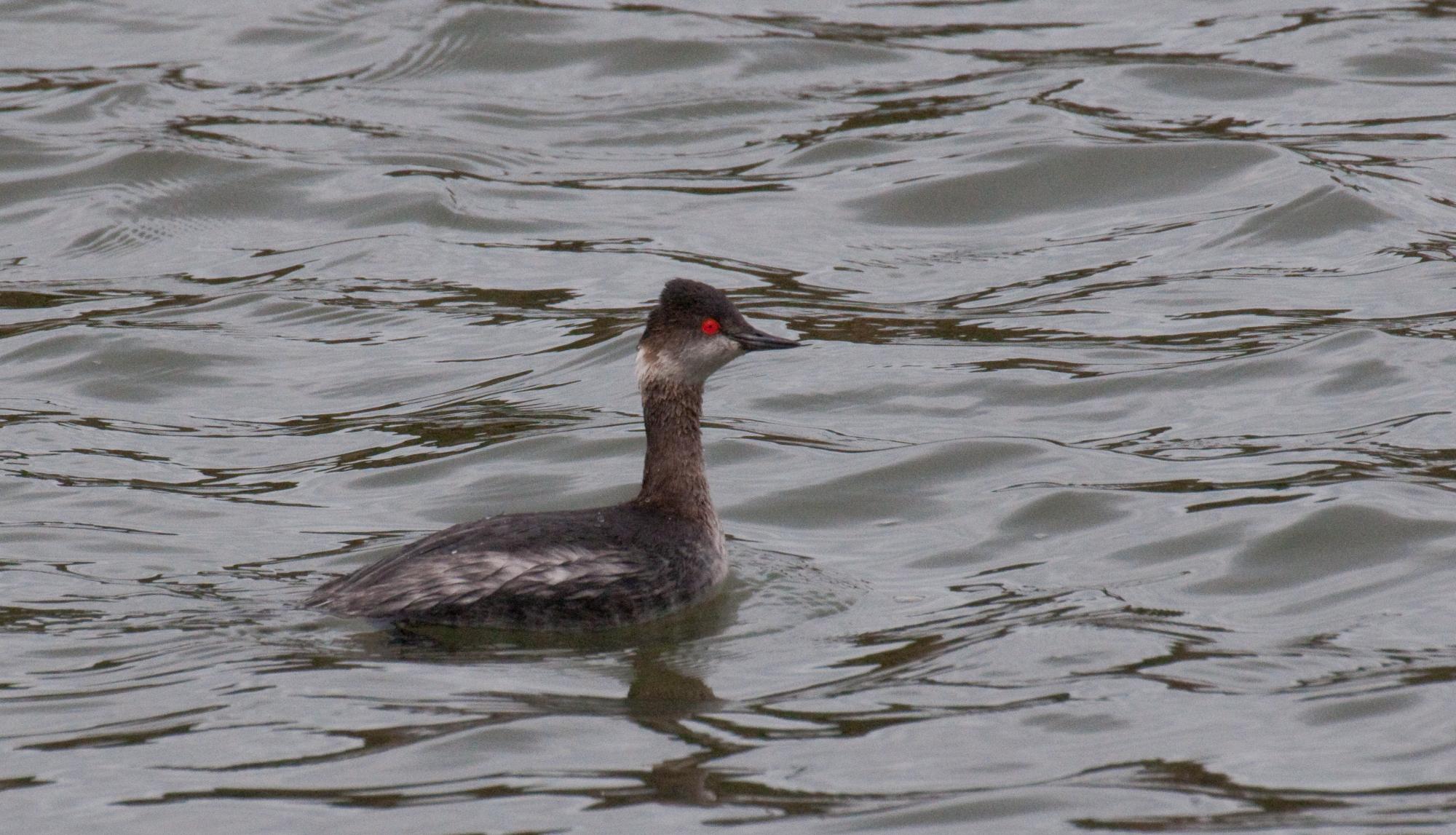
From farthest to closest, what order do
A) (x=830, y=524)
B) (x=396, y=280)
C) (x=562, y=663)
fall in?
(x=396, y=280) → (x=830, y=524) → (x=562, y=663)

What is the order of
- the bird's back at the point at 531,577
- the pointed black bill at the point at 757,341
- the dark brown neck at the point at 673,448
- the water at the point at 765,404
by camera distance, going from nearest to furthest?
the water at the point at 765,404 < the bird's back at the point at 531,577 < the pointed black bill at the point at 757,341 < the dark brown neck at the point at 673,448

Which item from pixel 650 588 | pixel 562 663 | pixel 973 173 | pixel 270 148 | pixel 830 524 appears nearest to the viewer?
pixel 562 663

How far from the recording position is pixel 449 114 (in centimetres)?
1533

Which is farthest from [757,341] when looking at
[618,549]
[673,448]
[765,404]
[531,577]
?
[765,404]

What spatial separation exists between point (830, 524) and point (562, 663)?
81.1 inches

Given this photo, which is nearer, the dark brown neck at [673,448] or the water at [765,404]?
the water at [765,404]

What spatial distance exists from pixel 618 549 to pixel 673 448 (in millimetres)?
733

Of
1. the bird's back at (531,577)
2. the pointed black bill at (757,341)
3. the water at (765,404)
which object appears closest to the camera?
the water at (765,404)

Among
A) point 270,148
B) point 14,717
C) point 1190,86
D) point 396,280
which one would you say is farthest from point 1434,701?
point 270,148

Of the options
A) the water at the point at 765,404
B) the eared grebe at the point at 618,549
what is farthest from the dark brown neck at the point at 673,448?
the water at the point at 765,404

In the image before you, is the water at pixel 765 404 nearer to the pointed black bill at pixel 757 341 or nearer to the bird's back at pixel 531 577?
the bird's back at pixel 531 577

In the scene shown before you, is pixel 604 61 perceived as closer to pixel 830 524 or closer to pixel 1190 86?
pixel 1190 86

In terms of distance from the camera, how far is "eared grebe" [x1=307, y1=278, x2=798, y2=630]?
7.43 meters

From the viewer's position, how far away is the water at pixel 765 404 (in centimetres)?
632
